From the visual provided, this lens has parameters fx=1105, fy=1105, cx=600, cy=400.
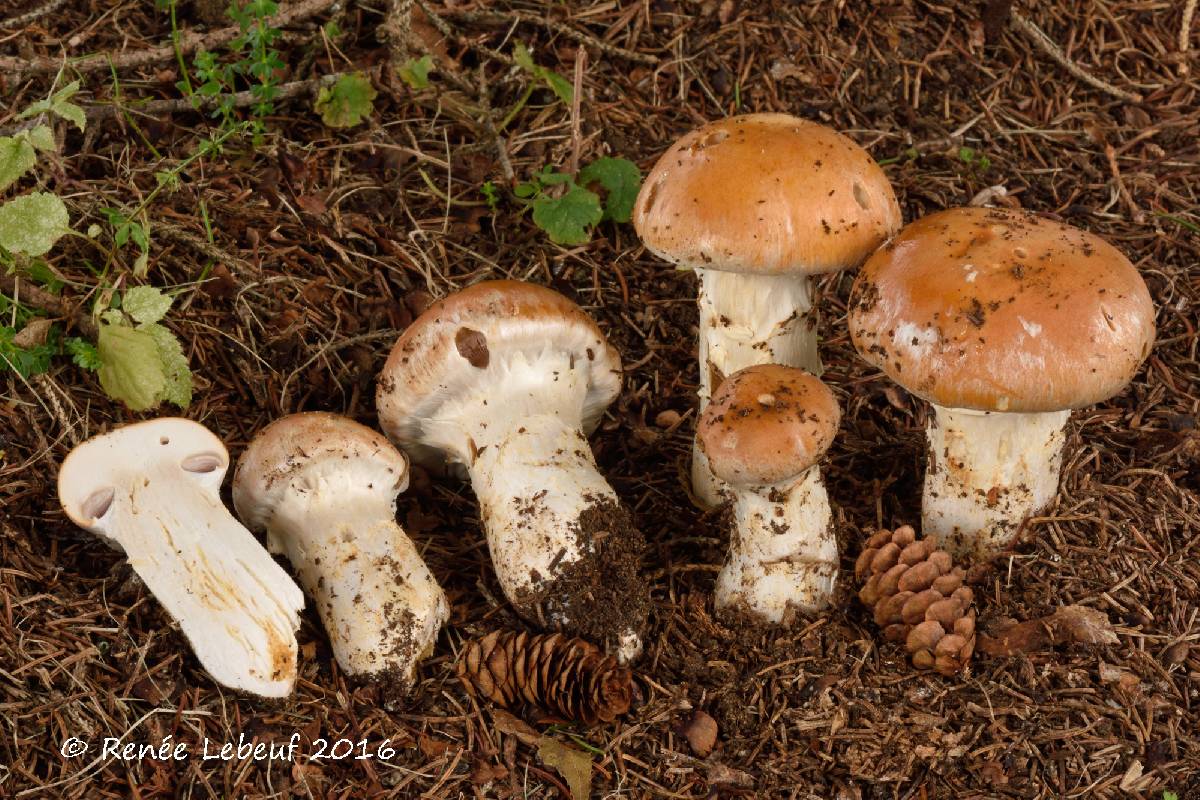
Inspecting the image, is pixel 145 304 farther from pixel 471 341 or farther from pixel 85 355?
pixel 471 341

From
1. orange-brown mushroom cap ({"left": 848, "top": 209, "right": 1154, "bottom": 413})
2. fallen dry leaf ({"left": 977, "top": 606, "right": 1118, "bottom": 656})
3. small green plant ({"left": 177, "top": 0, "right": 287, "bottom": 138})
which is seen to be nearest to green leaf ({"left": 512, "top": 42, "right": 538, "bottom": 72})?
small green plant ({"left": 177, "top": 0, "right": 287, "bottom": 138})

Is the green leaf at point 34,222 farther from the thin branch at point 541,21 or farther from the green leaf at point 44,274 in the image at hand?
the thin branch at point 541,21

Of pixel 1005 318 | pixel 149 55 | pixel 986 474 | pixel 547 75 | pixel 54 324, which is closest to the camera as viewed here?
pixel 1005 318

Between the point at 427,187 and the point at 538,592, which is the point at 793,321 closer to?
the point at 538,592

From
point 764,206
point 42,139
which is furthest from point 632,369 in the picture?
point 42,139

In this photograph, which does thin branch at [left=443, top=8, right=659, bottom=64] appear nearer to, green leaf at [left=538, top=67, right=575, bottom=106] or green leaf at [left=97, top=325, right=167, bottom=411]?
green leaf at [left=538, top=67, right=575, bottom=106]

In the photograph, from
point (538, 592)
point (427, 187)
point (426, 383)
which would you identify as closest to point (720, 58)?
point (427, 187)

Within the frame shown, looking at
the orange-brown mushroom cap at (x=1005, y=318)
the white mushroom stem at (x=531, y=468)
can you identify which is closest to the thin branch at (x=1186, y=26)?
the orange-brown mushroom cap at (x=1005, y=318)
